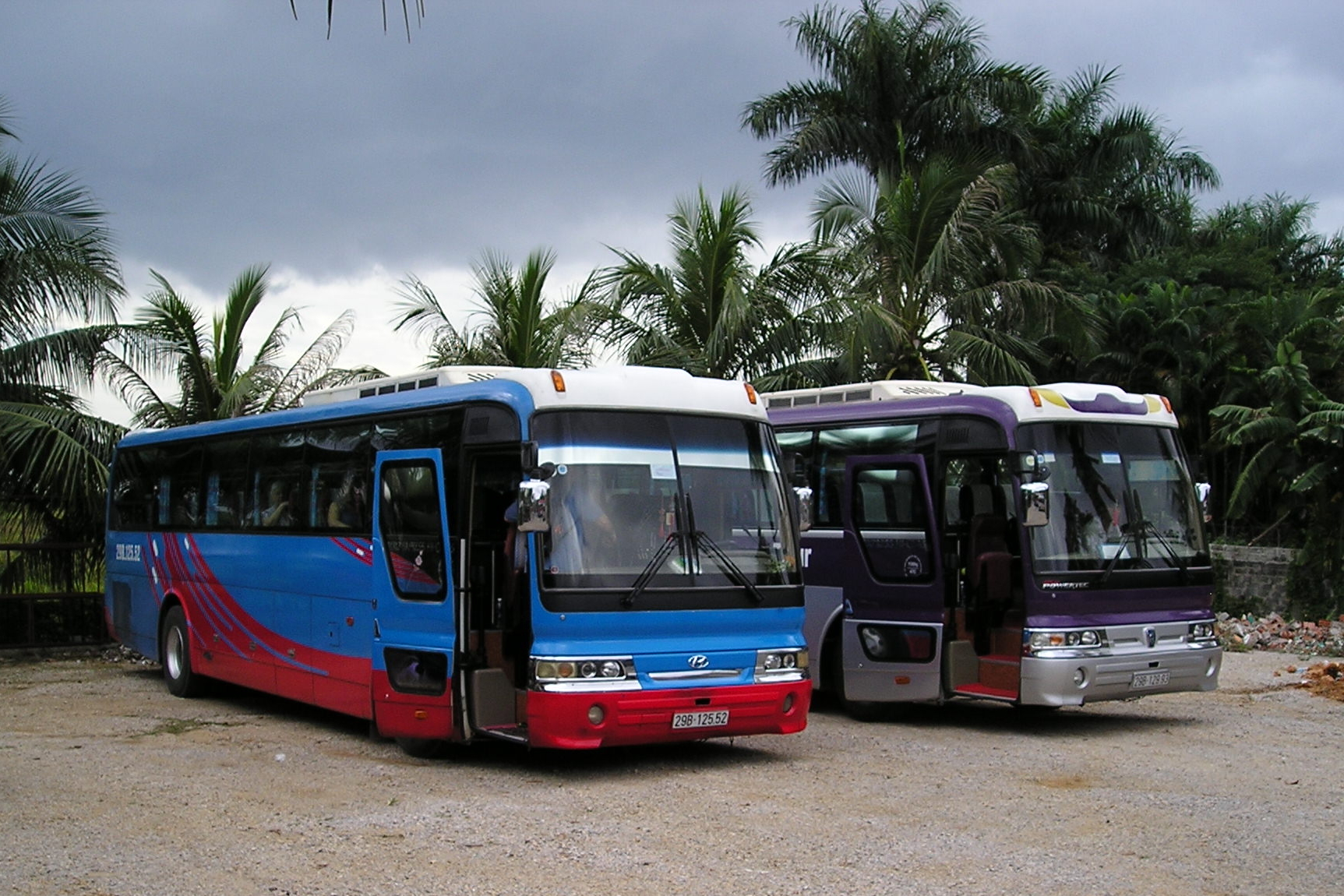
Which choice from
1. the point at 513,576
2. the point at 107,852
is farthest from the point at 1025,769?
the point at 107,852

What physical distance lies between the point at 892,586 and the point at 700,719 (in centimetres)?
382

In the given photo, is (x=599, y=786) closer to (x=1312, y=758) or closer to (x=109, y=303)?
(x=1312, y=758)

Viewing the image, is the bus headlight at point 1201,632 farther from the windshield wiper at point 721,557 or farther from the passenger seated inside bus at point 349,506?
the passenger seated inside bus at point 349,506

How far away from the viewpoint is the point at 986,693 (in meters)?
13.0

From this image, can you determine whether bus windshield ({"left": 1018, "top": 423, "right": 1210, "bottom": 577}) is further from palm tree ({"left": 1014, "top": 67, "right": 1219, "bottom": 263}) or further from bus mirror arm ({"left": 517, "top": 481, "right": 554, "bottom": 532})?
palm tree ({"left": 1014, "top": 67, "right": 1219, "bottom": 263})

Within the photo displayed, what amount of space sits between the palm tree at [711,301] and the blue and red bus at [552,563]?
9.87 meters

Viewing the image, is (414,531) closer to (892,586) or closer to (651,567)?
(651,567)

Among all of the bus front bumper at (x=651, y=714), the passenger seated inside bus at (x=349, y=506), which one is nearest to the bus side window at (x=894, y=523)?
the bus front bumper at (x=651, y=714)

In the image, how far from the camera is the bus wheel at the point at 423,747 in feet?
37.0

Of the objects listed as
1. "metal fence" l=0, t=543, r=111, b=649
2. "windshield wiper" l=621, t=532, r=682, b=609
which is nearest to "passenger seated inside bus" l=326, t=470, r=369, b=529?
"windshield wiper" l=621, t=532, r=682, b=609

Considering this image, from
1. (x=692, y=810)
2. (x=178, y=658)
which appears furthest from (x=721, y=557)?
(x=178, y=658)

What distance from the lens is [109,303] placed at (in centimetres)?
1991

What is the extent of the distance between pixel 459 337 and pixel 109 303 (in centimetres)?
484

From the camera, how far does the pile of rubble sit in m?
20.5
